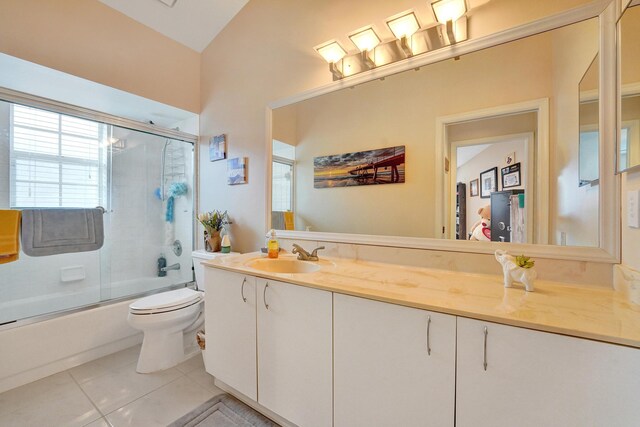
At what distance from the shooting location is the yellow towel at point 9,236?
5.17ft

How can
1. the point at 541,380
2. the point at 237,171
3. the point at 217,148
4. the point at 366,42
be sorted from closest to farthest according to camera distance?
1. the point at 541,380
2. the point at 366,42
3. the point at 237,171
4. the point at 217,148

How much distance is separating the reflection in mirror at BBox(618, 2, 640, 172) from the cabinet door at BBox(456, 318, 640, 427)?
27.0 inches

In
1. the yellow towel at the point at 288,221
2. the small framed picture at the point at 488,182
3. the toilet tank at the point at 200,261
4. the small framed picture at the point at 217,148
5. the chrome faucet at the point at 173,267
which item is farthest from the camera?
the chrome faucet at the point at 173,267

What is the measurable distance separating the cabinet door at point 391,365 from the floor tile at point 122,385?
1332 mm

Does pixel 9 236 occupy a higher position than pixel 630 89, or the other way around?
pixel 630 89

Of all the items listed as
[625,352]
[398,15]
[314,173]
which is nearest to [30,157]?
[314,173]

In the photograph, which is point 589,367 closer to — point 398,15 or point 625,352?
point 625,352

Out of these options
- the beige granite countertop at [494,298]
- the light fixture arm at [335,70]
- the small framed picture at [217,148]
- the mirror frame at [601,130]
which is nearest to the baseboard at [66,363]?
the beige granite countertop at [494,298]

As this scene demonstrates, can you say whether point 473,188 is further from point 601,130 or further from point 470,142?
point 601,130

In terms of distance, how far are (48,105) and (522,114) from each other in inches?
120

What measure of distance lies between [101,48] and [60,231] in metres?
1.45

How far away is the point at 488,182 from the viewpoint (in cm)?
128

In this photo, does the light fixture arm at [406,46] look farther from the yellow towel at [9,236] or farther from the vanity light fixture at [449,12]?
the yellow towel at [9,236]

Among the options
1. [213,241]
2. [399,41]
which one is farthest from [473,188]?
[213,241]
